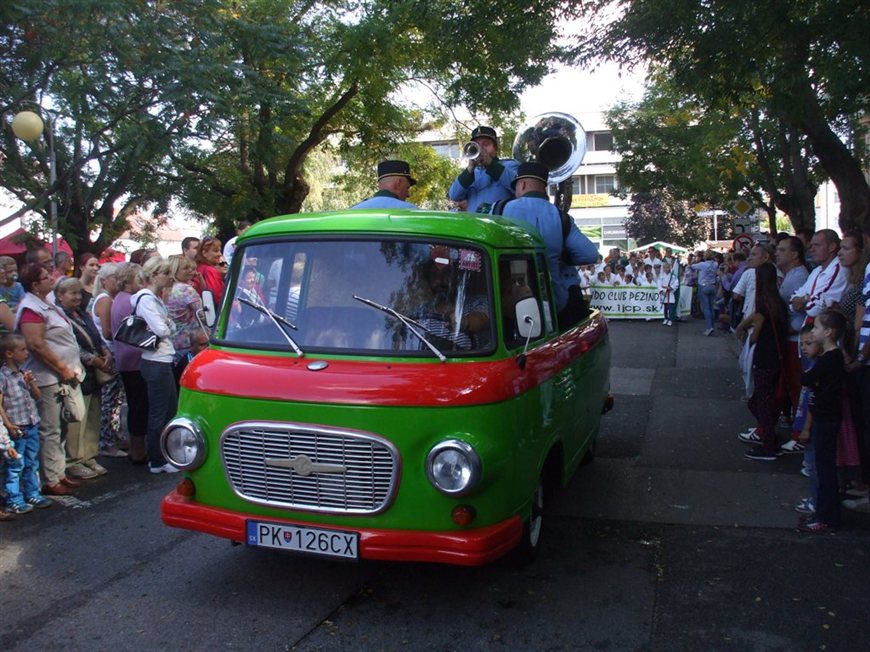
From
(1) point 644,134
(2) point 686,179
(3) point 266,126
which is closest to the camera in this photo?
(3) point 266,126

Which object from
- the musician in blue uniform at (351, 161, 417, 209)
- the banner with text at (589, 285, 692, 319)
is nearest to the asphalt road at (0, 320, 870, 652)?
the musician in blue uniform at (351, 161, 417, 209)

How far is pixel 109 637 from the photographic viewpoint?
441 centimetres

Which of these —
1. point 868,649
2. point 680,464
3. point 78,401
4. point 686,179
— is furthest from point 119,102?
point 686,179

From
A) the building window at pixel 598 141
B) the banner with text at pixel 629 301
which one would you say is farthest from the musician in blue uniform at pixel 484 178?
the building window at pixel 598 141

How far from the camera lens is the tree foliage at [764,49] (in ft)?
26.5

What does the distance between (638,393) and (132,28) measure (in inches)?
353

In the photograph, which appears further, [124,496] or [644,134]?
[644,134]

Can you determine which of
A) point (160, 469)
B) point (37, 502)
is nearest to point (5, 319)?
point (37, 502)

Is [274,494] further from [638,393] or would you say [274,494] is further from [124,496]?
[638,393]

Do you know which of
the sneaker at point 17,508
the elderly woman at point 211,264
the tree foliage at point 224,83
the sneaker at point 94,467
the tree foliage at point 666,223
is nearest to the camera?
the sneaker at point 17,508

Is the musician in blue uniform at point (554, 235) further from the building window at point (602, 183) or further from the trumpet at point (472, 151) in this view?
the building window at point (602, 183)

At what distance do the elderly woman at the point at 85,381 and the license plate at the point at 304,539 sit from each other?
12.1ft

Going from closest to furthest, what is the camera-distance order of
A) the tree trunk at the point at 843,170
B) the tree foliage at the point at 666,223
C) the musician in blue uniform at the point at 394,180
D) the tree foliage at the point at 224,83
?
the musician in blue uniform at the point at 394,180
the tree trunk at the point at 843,170
the tree foliage at the point at 224,83
the tree foliage at the point at 666,223

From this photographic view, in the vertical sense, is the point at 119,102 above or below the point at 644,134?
below
